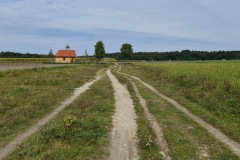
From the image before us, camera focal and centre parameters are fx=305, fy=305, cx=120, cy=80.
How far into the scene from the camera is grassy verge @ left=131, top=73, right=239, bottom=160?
9.15 metres

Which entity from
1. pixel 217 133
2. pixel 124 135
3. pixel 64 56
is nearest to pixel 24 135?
pixel 124 135

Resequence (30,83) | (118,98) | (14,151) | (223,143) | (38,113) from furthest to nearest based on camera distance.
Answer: (30,83), (118,98), (38,113), (223,143), (14,151)

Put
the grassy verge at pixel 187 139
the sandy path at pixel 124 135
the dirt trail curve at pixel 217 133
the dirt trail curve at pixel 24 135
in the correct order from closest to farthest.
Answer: the sandy path at pixel 124 135 → the grassy verge at pixel 187 139 → the dirt trail curve at pixel 24 135 → the dirt trail curve at pixel 217 133

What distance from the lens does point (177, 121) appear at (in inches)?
541

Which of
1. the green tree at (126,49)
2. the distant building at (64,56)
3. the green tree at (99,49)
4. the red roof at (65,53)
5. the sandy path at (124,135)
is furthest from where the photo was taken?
the green tree at (126,49)

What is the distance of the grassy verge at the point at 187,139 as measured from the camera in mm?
9148

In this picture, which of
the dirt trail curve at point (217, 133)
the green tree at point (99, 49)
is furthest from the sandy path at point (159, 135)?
the green tree at point (99, 49)

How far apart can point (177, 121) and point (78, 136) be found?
16.7ft

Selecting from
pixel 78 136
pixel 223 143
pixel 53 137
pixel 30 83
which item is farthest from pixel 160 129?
pixel 30 83

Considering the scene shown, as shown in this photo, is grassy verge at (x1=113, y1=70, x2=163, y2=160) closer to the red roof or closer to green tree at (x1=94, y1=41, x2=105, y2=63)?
green tree at (x1=94, y1=41, x2=105, y2=63)

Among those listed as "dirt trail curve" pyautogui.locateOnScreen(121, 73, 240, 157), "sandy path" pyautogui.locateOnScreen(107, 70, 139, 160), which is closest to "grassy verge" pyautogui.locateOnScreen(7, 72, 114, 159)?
"sandy path" pyautogui.locateOnScreen(107, 70, 139, 160)

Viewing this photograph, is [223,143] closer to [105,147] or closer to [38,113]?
[105,147]

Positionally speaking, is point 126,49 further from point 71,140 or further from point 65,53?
point 71,140

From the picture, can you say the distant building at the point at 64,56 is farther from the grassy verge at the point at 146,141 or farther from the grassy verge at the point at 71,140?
the grassy verge at the point at 146,141
